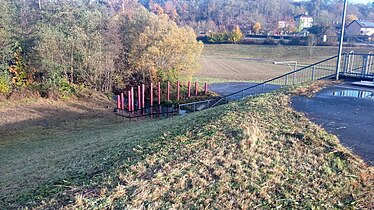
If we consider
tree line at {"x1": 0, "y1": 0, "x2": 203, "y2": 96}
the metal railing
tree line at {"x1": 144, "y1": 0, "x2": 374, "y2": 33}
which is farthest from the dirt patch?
tree line at {"x1": 144, "y1": 0, "x2": 374, "y2": 33}

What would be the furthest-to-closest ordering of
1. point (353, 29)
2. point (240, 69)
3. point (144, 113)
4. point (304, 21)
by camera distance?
point (304, 21) → point (353, 29) → point (240, 69) → point (144, 113)

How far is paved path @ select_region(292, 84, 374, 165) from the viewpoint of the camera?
6.82m

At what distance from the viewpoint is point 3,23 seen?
23.7 meters

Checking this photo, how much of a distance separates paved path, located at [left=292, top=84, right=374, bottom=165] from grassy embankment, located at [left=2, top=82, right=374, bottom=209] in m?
0.60

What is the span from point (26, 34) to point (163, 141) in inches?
945

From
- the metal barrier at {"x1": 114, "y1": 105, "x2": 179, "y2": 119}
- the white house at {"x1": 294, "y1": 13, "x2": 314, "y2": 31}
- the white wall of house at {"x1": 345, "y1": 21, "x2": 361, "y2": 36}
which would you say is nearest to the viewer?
the metal barrier at {"x1": 114, "y1": 105, "x2": 179, "y2": 119}

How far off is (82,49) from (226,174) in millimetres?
23522

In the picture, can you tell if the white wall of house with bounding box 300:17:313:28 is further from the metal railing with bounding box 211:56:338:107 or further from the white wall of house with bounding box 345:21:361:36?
the metal railing with bounding box 211:56:338:107

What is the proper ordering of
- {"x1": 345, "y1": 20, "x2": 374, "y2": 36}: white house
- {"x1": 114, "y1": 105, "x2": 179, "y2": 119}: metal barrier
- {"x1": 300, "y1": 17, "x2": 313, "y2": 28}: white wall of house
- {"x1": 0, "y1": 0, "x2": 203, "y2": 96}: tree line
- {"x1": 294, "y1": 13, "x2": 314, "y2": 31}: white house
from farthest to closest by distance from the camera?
{"x1": 300, "y1": 17, "x2": 313, "y2": 28}: white wall of house → {"x1": 294, "y1": 13, "x2": 314, "y2": 31}: white house → {"x1": 345, "y1": 20, "x2": 374, "y2": 36}: white house → {"x1": 0, "y1": 0, "x2": 203, "y2": 96}: tree line → {"x1": 114, "y1": 105, "x2": 179, "y2": 119}: metal barrier

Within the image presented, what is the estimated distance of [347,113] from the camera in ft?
30.5

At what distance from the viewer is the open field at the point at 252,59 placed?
4222 cm

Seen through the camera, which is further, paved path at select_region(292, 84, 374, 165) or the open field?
the open field

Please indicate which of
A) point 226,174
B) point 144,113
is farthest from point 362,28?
point 226,174

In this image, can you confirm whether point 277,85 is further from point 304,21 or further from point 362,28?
point 304,21
